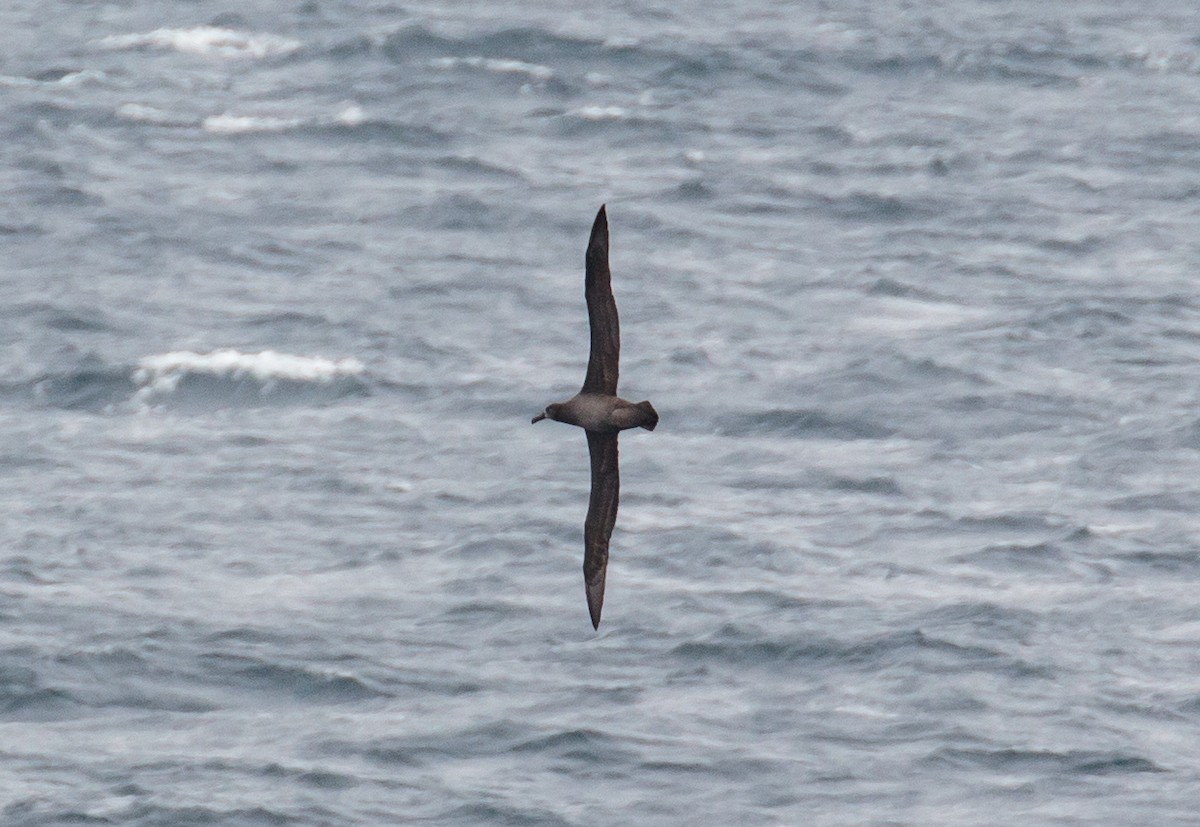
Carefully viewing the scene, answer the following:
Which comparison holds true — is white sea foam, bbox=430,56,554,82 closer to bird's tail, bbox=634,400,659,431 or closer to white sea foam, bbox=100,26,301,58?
white sea foam, bbox=100,26,301,58

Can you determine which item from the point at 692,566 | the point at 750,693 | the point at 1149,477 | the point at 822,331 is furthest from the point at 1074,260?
the point at 750,693

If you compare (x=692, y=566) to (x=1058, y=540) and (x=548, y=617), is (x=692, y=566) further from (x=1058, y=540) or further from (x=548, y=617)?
(x=1058, y=540)

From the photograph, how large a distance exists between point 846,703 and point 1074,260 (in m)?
16.0

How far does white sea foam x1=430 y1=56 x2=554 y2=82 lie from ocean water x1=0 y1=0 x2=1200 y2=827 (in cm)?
31

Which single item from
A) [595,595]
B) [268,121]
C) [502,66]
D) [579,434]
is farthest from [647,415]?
[502,66]

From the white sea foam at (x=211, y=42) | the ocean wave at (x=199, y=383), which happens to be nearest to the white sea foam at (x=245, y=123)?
the white sea foam at (x=211, y=42)

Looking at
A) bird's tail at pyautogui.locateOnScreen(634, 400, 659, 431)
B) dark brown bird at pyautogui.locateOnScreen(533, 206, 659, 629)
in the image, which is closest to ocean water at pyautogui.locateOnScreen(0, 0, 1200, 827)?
dark brown bird at pyautogui.locateOnScreen(533, 206, 659, 629)

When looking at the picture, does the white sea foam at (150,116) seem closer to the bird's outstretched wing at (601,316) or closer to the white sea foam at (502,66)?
the white sea foam at (502,66)

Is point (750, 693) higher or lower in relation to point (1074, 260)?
lower

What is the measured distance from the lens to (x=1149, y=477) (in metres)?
34.0

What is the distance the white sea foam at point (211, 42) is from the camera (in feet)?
175

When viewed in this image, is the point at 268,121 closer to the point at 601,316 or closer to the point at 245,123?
the point at 245,123

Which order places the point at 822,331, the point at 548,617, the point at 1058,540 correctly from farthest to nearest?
the point at 822,331 < the point at 1058,540 < the point at 548,617

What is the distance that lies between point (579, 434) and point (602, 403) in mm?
19209
